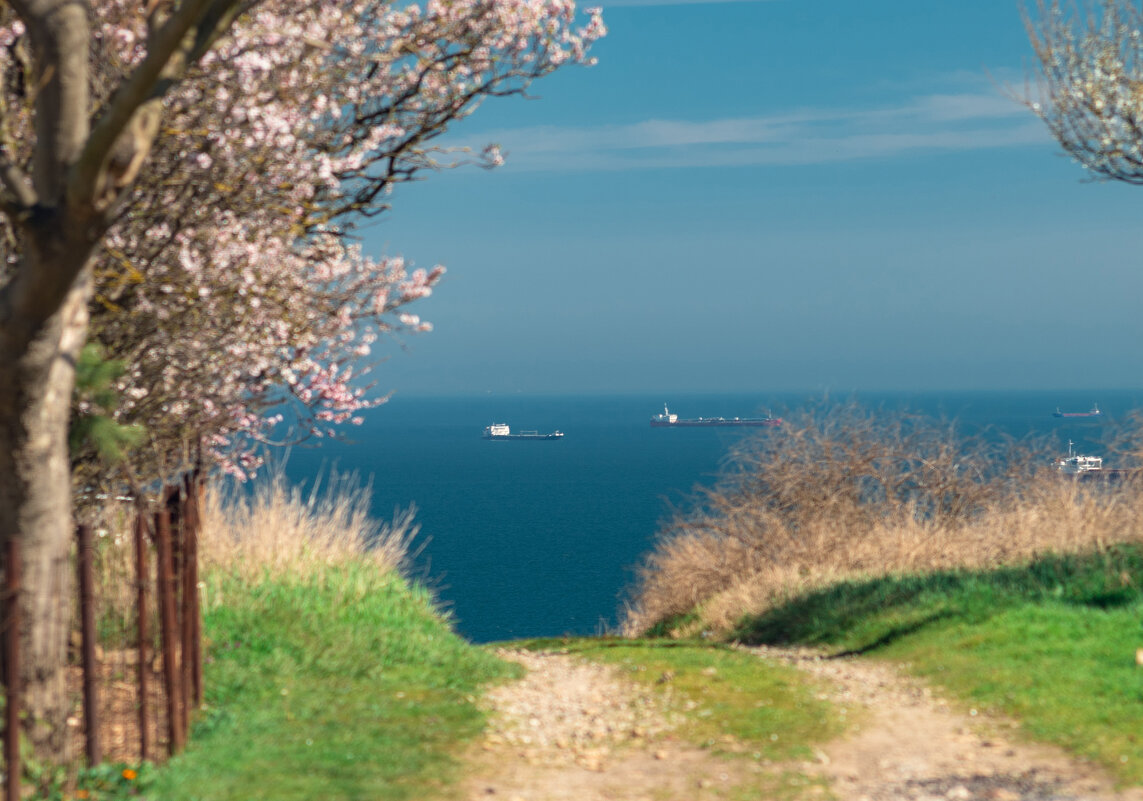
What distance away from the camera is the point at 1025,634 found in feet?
35.4

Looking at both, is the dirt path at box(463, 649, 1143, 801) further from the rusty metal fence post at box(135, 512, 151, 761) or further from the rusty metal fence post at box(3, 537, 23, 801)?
the rusty metal fence post at box(3, 537, 23, 801)

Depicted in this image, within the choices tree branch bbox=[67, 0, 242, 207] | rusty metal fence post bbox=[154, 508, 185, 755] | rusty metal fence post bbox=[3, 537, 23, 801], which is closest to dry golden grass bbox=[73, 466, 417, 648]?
rusty metal fence post bbox=[154, 508, 185, 755]

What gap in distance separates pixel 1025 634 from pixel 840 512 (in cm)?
1173

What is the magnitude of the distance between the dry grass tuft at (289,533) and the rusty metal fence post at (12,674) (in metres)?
5.36

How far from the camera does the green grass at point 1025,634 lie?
815cm

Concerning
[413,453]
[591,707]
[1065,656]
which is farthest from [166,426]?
[413,453]

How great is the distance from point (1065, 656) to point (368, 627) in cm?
676

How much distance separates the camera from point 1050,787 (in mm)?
6855

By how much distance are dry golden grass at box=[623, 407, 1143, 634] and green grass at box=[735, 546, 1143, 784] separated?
285 centimetres

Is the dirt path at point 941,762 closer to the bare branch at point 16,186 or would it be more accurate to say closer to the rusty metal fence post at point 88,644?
the rusty metal fence post at point 88,644

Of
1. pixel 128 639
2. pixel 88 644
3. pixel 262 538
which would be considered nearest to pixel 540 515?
pixel 262 538

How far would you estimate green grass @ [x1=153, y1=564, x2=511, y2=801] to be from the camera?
664 cm

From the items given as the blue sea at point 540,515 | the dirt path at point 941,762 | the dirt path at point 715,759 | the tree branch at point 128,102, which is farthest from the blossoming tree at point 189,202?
the blue sea at point 540,515

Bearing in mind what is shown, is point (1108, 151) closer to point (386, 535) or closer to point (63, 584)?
point (386, 535)
